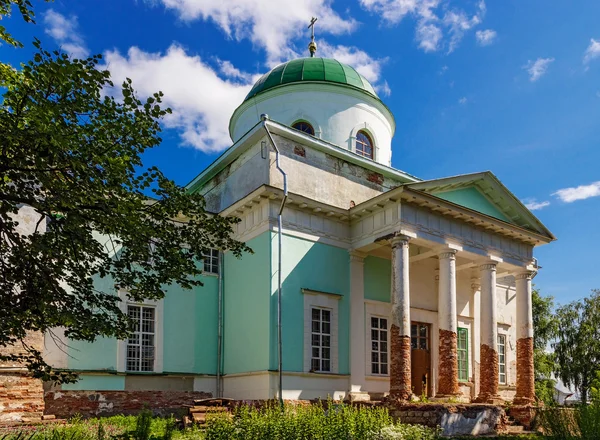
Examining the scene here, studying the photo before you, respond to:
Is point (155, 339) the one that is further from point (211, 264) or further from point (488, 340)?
point (488, 340)

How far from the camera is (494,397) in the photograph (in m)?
15.2

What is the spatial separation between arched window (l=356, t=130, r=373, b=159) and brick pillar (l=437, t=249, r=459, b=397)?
549cm

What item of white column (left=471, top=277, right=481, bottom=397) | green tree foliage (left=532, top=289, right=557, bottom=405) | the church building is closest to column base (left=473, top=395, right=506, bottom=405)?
the church building

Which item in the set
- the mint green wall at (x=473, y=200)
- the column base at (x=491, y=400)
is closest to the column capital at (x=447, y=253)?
the mint green wall at (x=473, y=200)

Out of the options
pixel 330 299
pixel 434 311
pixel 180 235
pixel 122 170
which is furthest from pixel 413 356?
pixel 122 170

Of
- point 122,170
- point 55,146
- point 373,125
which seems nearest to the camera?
point 55,146

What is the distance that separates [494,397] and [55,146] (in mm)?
13497

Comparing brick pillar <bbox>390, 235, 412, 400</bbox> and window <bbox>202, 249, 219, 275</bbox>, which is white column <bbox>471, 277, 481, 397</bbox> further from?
window <bbox>202, 249, 219, 275</bbox>

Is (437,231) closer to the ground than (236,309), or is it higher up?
higher up

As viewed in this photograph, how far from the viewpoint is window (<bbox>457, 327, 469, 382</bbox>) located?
17706mm

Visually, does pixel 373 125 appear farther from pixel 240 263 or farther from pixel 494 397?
pixel 494 397

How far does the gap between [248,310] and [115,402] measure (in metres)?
3.90

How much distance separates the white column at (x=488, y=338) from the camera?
50.6ft

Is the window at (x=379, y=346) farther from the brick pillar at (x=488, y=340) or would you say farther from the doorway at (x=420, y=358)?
the brick pillar at (x=488, y=340)
